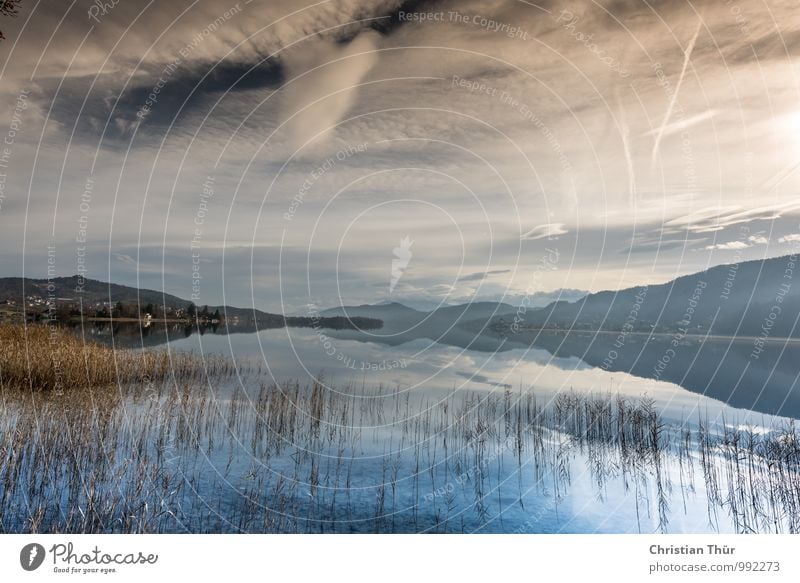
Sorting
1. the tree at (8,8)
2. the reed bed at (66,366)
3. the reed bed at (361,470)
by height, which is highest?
the tree at (8,8)

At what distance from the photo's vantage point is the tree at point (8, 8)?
18.4ft

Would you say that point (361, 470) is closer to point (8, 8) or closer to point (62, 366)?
point (8, 8)

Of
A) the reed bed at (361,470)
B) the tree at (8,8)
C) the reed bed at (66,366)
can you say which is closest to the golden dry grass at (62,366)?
the reed bed at (66,366)

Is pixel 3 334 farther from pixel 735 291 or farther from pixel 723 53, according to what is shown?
pixel 735 291

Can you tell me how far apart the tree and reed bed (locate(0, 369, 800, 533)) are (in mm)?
5094

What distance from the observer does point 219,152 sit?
7621 mm

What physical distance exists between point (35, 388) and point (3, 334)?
15.9 feet

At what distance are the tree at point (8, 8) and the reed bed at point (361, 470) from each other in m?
5.09

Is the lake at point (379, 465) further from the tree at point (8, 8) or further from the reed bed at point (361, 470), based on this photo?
the tree at point (8, 8)

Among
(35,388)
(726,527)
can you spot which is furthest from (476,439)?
(35,388)

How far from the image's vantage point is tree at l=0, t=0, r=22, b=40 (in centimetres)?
561

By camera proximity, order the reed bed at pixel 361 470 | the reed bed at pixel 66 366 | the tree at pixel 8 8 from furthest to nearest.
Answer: the reed bed at pixel 66 366 → the reed bed at pixel 361 470 → the tree at pixel 8 8

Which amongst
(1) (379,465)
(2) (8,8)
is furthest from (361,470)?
(2) (8,8)

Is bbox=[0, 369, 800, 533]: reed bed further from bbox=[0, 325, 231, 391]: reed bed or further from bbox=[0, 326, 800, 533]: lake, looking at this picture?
bbox=[0, 325, 231, 391]: reed bed
